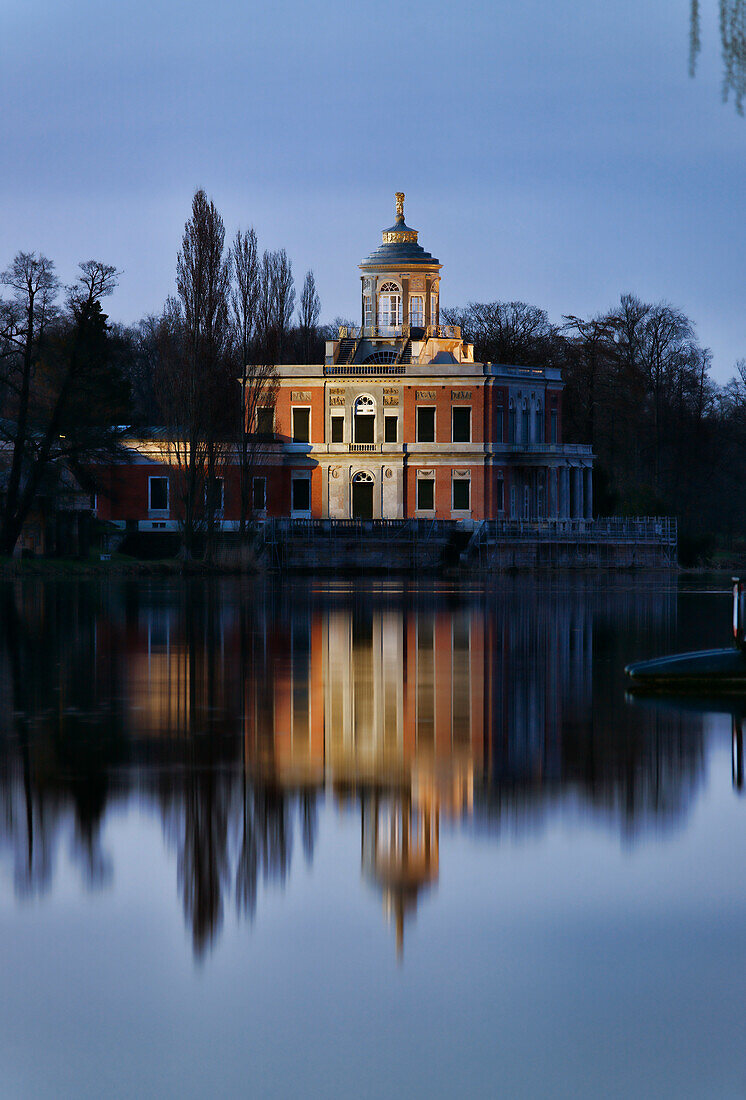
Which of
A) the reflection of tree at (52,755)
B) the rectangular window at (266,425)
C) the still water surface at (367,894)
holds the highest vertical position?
the rectangular window at (266,425)

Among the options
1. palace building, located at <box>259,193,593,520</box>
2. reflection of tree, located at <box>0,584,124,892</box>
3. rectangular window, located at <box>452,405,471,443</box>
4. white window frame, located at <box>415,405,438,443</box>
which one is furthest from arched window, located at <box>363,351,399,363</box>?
reflection of tree, located at <box>0,584,124,892</box>

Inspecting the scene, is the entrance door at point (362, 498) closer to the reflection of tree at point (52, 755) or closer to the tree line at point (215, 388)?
the tree line at point (215, 388)

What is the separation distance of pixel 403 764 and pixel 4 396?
4754 centimetres

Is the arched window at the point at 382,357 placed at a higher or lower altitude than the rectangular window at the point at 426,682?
higher

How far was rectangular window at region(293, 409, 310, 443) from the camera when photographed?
248 feet

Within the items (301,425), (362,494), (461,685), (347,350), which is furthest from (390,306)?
(461,685)

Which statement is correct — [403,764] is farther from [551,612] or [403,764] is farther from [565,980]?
[551,612]

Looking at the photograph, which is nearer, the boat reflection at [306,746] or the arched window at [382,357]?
the boat reflection at [306,746]

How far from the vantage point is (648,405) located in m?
88.3

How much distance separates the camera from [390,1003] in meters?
6.34

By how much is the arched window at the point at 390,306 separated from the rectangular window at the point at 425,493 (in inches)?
362

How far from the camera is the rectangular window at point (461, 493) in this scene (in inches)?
2938

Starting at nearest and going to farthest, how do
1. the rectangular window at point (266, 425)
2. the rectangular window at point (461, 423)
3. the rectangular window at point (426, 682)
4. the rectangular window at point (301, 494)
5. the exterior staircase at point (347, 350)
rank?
the rectangular window at point (426, 682) < the rectangular window at point (266, 425) < the rectangular window at point (461, 423) < the rectangular window at point (301, 494) < the exterior staircase at point (347, 350)

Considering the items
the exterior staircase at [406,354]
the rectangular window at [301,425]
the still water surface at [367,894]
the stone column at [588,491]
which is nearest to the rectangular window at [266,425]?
the rectangular window at [301,425]
